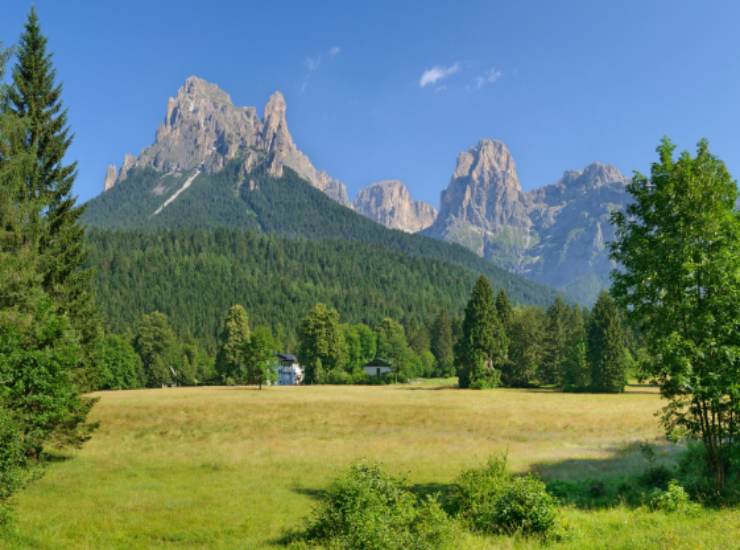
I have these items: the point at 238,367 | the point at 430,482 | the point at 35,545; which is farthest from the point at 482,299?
the point at 35,545

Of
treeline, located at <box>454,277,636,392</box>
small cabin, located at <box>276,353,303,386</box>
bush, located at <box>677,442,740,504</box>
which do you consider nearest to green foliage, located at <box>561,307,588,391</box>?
treeline, located at <box>454,277,636,392</box>

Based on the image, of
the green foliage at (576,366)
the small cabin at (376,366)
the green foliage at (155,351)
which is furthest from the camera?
the small cabin at (376,366)

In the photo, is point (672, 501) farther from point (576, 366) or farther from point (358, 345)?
point (358, 345)

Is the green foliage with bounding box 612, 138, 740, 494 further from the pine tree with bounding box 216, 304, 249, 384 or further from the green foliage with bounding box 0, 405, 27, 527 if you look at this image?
the pine tree with bounding box 216, 304, 249, 384

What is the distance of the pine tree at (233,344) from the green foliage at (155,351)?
24306 mm

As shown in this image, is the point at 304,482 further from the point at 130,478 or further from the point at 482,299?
the point at 482,299

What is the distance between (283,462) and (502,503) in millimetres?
17804

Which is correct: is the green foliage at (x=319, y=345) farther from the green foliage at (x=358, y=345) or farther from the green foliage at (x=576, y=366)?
the green foliage at (x=576, y=366)

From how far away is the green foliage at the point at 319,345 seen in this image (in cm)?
10650

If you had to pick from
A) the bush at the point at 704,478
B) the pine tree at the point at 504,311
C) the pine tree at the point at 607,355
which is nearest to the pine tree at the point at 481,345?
the pine tree at the point at 504,311

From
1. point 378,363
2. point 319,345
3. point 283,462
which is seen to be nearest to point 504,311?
point 319,345

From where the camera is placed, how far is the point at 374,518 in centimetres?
1330

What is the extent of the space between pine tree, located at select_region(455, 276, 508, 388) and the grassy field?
21424 millimetres

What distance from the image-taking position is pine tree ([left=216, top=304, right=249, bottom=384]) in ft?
322
